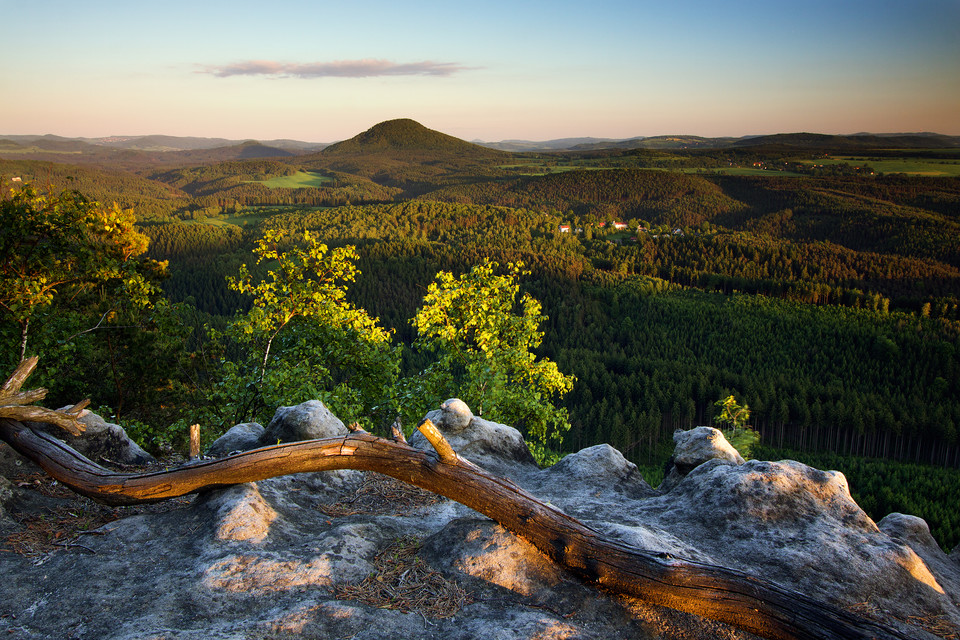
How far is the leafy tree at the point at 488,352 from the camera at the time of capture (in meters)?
20.7

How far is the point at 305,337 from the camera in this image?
70.1 feet

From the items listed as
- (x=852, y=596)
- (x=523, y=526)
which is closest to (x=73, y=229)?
(x=523, y=526)

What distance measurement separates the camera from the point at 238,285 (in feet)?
66.1

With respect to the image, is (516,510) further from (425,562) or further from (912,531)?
(912,531)

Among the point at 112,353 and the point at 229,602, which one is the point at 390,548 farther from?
the point at 112,353

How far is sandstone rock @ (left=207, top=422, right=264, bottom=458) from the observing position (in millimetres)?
13859

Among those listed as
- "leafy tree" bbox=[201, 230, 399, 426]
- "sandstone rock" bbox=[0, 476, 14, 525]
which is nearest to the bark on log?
"sandstone rock" bbox=[0, 476, 14, 525]

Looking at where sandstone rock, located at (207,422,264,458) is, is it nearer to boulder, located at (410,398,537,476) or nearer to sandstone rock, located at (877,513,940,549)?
boulder, located at (410,398,537,476)

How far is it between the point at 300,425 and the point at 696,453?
995 cm

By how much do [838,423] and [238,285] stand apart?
12309cm

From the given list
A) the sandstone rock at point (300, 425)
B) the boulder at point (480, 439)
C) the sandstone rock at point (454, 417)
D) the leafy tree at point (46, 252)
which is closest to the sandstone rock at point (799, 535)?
the boulder at point (480, 439)

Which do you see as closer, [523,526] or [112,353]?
[523,526]

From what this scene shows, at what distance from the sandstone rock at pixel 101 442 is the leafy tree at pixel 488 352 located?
370 inches

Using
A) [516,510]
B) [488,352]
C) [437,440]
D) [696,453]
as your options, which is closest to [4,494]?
[437,440]
